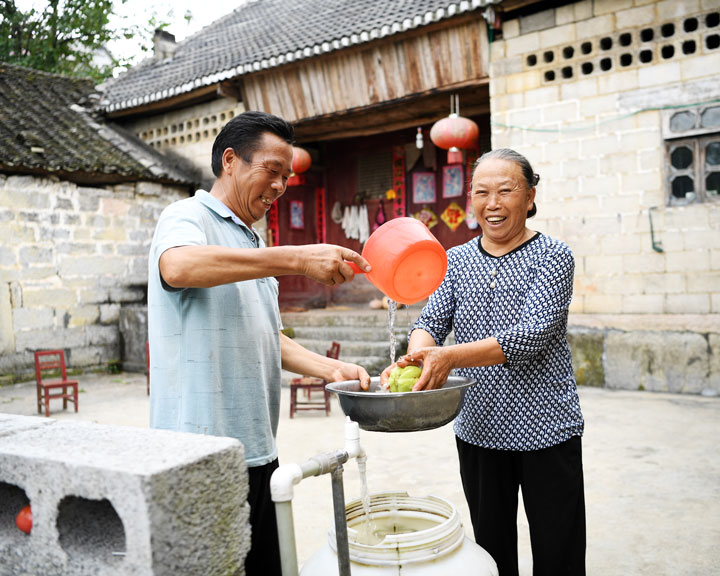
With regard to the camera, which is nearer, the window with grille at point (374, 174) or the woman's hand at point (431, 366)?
the woman's hand at point (431, 366)

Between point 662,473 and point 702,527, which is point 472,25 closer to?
point 662,473

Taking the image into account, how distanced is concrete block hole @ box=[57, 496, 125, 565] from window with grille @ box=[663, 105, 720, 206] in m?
7.22

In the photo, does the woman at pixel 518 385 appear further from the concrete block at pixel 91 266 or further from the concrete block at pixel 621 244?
the concrete block at pixel 91 266

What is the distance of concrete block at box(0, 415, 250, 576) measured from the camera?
112 cm

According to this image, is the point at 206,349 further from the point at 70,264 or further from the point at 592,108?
the point at 70,264

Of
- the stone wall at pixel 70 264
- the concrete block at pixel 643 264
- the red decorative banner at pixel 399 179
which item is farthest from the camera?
the red decorative banner at pixel 399 179

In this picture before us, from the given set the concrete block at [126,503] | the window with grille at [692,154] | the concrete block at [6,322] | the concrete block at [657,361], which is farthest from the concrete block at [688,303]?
the concrete block at [6,322]

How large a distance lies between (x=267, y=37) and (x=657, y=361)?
8.59 metres

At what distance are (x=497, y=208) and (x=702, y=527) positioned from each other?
2480mm

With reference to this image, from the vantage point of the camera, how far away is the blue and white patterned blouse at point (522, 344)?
2055 millimetres

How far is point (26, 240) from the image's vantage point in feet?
30.3

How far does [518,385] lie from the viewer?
7.11ft

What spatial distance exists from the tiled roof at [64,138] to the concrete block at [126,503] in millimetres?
8784

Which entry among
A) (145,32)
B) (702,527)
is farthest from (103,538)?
(145,32)
